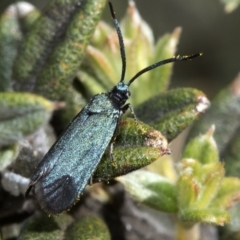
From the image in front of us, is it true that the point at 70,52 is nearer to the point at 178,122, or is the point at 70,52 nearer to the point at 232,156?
the point at 178,122

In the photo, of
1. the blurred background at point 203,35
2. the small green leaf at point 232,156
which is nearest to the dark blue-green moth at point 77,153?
the small green leaf at point 232,156

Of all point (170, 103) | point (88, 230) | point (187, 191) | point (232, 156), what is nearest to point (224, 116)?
point (232, 156)

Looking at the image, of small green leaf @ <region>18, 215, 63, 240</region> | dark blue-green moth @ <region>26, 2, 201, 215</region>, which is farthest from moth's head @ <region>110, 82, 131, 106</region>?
small green leaf @ <region>18, 215, 63, 240</region>

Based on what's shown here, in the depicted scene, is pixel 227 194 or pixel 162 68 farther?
pixel 162 68

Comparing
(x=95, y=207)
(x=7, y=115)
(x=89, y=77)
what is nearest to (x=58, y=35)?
(x=89, y=77)

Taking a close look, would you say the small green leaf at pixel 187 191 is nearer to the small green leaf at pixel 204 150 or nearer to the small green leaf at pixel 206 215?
the small green leaf at pixel 206 215

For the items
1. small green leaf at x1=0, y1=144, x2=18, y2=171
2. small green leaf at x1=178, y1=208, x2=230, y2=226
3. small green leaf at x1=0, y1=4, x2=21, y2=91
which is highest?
small green leaf at x1=0, y1=4, x2=21, y2=91

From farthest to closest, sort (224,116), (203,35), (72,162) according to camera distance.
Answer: (203,35), (224,116), (72,162)

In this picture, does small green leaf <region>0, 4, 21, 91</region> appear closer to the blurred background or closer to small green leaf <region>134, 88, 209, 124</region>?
small green leaf <region>134, 88, 209, 124</region>
